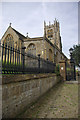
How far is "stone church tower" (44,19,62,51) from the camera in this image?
1828 inches

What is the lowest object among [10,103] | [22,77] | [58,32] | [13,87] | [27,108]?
[27,108]

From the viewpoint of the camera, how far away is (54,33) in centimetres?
4725

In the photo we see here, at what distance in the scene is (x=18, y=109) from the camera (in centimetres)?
326

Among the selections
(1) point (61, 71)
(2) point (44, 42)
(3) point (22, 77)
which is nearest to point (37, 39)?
(2) point (44, 42)

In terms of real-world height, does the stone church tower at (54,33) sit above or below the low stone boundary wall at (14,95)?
above

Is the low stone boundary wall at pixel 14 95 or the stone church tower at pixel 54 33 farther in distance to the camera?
the stone church tower at pixel 54 33

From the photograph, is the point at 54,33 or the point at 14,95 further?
the point at 54,33

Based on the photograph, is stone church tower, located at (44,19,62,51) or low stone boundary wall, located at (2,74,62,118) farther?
stone church tower, located at (44,19,62,51)

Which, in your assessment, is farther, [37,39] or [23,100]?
[37,39]

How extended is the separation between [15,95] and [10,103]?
314 mm

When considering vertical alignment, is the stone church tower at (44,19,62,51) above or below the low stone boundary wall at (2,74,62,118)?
above

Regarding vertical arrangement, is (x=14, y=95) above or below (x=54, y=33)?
below

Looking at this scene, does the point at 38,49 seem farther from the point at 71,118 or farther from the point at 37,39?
the point at 71,118

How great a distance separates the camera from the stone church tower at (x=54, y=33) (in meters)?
46.4
